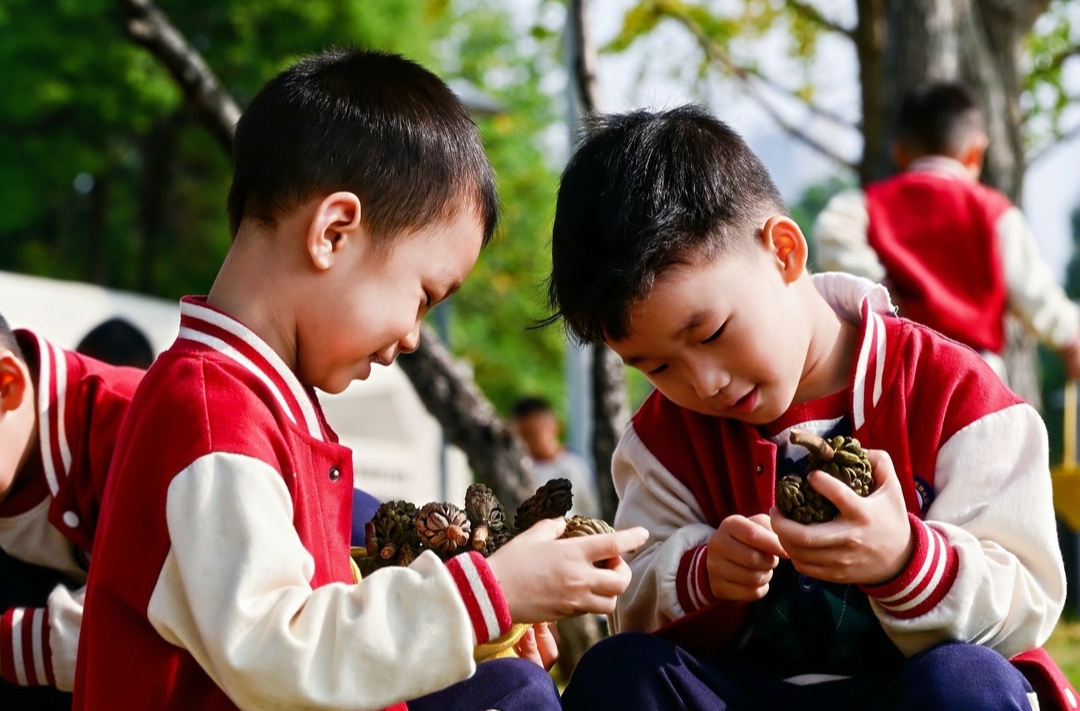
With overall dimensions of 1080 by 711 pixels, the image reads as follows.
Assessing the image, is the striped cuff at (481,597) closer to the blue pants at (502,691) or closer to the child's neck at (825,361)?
the blue pants at (502,691)

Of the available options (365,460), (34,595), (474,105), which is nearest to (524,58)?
(474,105)

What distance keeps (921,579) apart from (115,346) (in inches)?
119

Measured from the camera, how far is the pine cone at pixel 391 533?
1870 millimetres

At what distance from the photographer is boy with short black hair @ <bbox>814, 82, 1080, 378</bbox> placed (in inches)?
167

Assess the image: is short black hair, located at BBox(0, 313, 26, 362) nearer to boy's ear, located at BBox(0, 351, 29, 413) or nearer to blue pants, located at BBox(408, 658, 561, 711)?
boy's ear, located at BBox(0, 351, 29, 413)

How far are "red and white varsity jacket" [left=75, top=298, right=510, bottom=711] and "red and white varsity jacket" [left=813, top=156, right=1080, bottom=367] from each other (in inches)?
115

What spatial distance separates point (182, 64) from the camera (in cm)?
428

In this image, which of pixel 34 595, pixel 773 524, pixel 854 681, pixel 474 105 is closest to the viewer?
pixel 773 524

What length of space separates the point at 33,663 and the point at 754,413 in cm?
124

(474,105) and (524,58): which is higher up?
(524,58)

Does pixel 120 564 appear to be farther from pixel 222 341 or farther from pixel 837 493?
pixel 837 493

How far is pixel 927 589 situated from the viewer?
1.78 m

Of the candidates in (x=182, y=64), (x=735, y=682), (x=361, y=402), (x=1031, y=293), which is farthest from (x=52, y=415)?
(x=361, y=402)

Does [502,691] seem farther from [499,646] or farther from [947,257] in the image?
[947,257]
